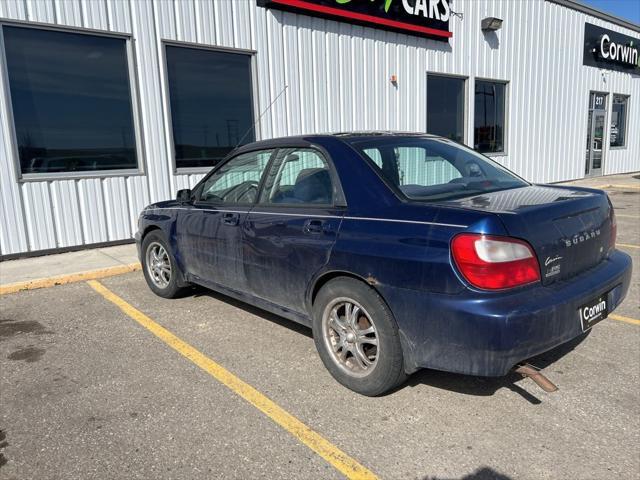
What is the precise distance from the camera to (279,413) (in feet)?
9.56

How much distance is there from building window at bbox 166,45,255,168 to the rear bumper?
6690 millimetres

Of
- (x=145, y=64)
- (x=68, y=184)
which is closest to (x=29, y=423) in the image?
(x=68, y=184)

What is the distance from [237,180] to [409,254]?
2.04 meters

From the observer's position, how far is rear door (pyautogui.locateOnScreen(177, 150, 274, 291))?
3918 mm

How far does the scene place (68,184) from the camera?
736cm

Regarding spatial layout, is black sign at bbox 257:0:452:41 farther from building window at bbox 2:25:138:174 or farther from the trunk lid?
the trunk lid

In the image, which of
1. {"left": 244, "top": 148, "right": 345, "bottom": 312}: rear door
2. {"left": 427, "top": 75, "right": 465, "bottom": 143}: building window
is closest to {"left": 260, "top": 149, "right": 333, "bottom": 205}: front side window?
{"left": 244, "top": 148, "right": 345, "bottom": 312}: rear door

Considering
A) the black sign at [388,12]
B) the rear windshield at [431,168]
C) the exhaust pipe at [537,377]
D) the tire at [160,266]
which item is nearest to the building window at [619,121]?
the black sign at [388,12]

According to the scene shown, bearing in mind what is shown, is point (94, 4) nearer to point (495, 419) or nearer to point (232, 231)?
point (232, 231)

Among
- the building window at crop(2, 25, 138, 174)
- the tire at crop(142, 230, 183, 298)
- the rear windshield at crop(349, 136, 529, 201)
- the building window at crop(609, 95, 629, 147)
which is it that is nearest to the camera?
the rear windshield at crop(349, 136, 529, 201)

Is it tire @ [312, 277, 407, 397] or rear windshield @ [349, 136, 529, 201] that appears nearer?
tire @ [312, 277, 407, 397]

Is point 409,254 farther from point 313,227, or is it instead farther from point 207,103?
point 207,103

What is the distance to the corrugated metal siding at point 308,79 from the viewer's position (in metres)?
7.23

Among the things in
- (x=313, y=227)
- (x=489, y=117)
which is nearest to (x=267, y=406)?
(x=313, y=227)
